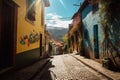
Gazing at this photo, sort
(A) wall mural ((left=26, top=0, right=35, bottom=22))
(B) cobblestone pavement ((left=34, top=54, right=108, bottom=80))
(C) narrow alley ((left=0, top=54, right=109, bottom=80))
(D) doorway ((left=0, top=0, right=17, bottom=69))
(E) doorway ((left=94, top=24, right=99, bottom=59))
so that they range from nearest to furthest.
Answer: (C) narrow alley ((left=0, top=54, right=109, bottom=80))
(B) cobblestone pavement ((left=34, top=54, right=108, bottom=80))
(D) doorway ((left=0, top=0, right=17, bottom=69))
(A) wall mural ((left=26, top=0, right=35, bottom=22))
(E) doorway ((left=94, top=24, right=99, bottom=59))

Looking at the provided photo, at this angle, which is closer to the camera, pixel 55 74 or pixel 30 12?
pixel 55 74

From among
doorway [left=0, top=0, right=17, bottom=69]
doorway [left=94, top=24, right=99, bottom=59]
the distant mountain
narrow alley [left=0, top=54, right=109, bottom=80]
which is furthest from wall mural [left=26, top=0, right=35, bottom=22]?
the distant mountain

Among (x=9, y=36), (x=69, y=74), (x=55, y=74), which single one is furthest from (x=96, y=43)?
(x=9, y=36)

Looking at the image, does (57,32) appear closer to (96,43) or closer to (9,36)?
(96,43)

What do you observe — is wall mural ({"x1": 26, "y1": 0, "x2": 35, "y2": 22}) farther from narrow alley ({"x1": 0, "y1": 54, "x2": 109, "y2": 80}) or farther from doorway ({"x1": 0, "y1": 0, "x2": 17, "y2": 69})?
narrow alley ({"x1": 0, "y1": 54, "x2": 109, "y2": 80})

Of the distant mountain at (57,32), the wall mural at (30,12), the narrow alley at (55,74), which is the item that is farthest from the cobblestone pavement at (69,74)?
the distant mountain at (57,32)

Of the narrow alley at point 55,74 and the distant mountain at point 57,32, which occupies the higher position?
the distant mountain at point 57,32

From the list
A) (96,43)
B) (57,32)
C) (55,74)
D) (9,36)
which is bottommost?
(55,74)

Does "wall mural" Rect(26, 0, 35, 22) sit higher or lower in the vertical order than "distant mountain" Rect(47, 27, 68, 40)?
lower

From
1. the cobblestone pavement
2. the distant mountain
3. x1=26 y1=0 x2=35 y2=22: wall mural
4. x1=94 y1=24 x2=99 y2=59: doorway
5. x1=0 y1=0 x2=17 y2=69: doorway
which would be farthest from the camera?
the distant mountain

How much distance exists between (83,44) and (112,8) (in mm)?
11635

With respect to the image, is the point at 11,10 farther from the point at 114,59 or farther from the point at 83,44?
the point at 83,44

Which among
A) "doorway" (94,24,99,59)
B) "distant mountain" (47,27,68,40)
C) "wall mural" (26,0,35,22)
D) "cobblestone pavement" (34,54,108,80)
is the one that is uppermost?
"distant mountain" (47,27,68,40)

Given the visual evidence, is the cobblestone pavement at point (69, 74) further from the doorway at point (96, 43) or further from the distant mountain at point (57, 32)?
the distant mountain at point (57, 32)
